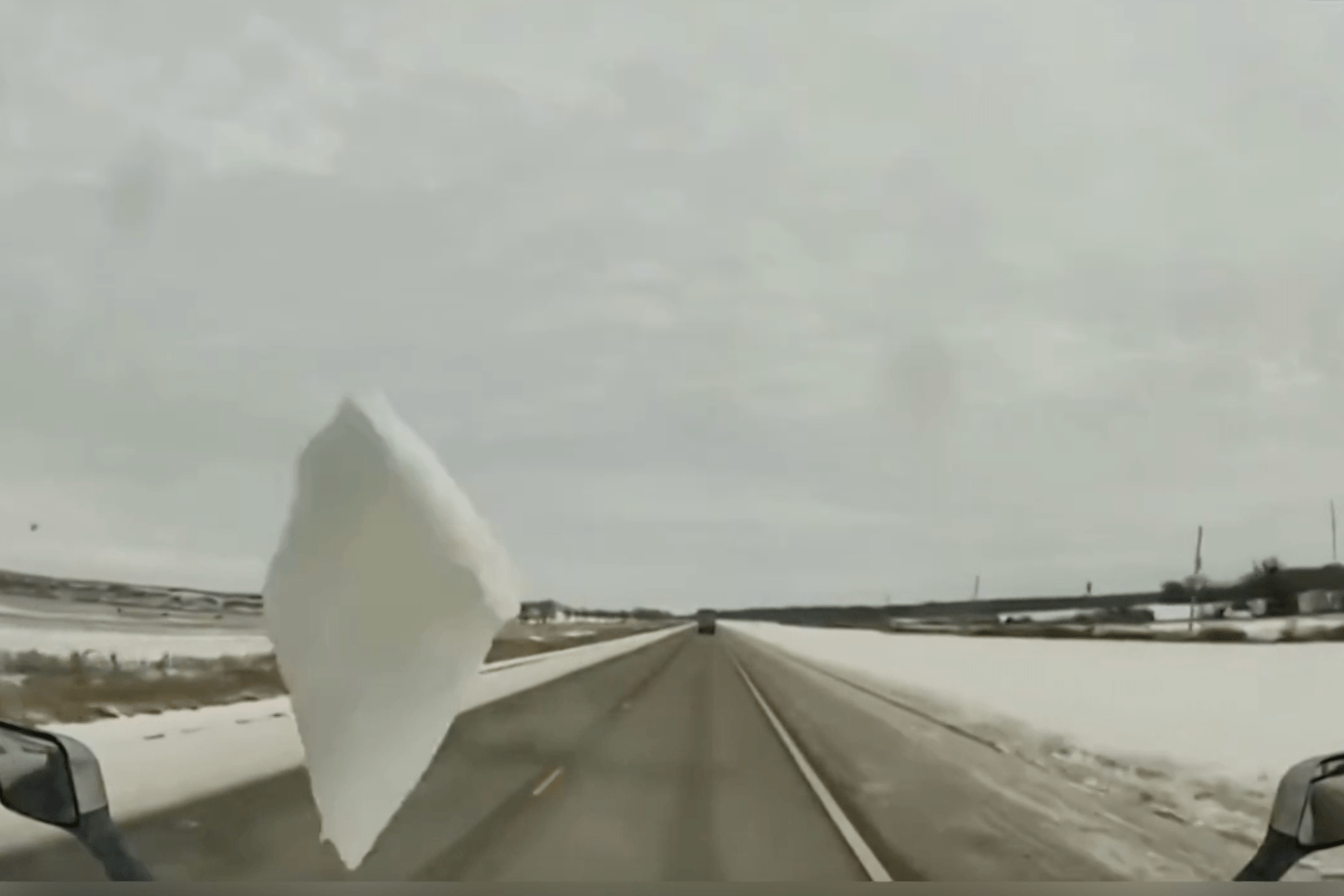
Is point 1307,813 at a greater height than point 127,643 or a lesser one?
greater

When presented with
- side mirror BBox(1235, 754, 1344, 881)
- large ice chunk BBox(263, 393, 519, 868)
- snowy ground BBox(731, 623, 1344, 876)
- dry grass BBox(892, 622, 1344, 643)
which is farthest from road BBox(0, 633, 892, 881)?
dry grass BBox(892, 622, 1344, 643)

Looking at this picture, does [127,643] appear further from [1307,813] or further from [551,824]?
[1307,813]

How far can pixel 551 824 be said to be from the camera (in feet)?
33.1

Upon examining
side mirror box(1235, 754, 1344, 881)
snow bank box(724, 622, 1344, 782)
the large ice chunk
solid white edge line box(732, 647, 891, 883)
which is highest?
the large ice chunk

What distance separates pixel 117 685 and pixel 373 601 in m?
25.1

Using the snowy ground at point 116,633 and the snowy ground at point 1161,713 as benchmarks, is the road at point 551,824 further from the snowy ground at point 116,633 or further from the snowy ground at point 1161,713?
the snowy ground at point 116,633

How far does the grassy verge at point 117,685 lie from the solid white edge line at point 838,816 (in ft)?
14.3

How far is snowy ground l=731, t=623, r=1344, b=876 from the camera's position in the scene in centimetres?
1340

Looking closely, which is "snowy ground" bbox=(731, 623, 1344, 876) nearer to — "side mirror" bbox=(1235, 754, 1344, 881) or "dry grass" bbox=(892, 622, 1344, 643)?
"dry grass" bbox=(892, 622, 1344, 643)

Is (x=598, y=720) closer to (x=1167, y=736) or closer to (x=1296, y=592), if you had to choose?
(x=1167, y=736)

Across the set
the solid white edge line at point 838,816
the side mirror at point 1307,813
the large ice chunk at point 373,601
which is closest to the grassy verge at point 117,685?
the solid white edge line at point 838,816

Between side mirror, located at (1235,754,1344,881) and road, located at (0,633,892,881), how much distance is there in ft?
11.4

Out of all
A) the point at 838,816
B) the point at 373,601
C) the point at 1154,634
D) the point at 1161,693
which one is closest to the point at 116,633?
the point at 1161,693

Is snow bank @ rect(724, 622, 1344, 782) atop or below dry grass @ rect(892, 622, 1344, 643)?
Answer: below
